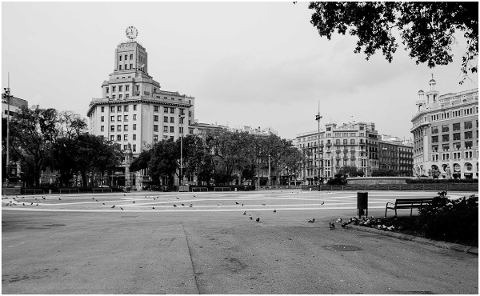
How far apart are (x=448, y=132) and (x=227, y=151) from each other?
75744 mm

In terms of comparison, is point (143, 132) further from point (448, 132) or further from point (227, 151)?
point (448, 132)

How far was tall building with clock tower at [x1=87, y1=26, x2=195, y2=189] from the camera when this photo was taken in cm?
11388

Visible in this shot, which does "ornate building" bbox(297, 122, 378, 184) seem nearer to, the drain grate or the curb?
the curb

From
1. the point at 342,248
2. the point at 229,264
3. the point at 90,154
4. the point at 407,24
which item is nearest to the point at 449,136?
the point at 90,154

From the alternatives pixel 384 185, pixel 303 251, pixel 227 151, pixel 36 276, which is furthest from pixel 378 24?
pixel 227 151

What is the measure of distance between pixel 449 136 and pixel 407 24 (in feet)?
380

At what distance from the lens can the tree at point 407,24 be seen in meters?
12.2

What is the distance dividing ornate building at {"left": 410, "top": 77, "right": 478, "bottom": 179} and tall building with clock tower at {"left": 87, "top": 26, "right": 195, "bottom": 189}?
2843 inches

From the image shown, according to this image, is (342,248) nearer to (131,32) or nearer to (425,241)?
(425,241)

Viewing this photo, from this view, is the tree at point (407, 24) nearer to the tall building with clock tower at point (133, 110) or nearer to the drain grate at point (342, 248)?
the drain grate at point (342, 248)

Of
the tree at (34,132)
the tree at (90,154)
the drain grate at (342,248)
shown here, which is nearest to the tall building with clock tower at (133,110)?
the tree at (90,154)

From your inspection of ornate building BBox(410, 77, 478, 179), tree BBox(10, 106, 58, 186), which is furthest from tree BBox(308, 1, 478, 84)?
ornate building BBox(410, 77, 478, 179)

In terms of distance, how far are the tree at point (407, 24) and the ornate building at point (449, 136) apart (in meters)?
102

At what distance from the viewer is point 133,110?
114688mm
